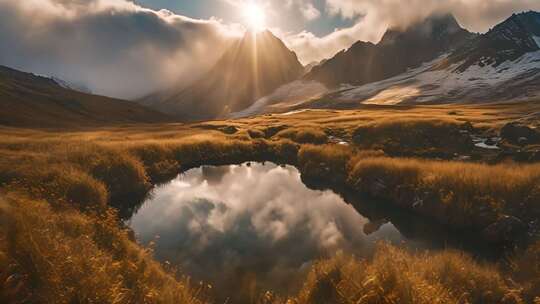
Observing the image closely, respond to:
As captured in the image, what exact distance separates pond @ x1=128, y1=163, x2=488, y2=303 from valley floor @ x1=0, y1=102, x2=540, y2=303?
4.19ft

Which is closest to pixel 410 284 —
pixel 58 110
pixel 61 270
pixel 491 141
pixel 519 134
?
pixel 61 270

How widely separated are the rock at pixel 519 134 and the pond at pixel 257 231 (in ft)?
75.1

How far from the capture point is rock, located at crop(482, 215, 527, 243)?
723 inches

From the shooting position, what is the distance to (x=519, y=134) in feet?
128

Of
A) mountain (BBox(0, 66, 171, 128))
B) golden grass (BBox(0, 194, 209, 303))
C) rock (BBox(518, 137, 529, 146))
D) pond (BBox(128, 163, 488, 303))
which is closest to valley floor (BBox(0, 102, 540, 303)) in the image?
golden grass (BBox(0, 194, 209, 303))

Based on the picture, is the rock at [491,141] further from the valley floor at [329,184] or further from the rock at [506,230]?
the rock at [506,230]

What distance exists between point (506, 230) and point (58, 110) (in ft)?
482

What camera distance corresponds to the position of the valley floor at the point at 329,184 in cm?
955

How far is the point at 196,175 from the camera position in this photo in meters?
38.2

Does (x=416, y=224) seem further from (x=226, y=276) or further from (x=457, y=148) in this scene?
(x=457, y=148)

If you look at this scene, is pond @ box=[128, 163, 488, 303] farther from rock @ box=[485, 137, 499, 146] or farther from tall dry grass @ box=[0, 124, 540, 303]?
rock @ box=[485, 137, 499, 146]

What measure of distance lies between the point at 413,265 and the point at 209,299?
817cm

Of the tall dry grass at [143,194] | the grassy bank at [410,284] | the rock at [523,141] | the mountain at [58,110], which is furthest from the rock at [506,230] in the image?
the mountain at [58,110]

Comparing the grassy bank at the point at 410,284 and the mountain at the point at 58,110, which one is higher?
the mountain at the point at 58,110
